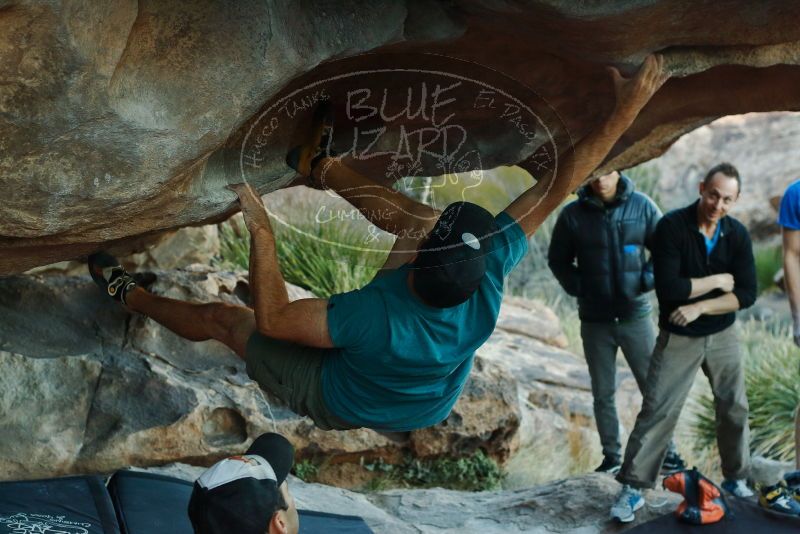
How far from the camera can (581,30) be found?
381cm

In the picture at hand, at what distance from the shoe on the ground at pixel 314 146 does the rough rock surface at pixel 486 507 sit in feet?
5.52

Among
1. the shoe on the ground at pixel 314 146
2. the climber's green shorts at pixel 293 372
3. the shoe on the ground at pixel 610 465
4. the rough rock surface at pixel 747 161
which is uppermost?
the rough rock surface at pixel 747 161

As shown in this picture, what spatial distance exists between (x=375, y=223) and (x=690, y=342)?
77.1 inches

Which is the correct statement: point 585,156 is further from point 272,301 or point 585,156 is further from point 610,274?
point 610,274

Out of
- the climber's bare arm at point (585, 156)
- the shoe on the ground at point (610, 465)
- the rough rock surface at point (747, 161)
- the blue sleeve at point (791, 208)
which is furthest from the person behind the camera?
the rough rock surface at point (747, 161)

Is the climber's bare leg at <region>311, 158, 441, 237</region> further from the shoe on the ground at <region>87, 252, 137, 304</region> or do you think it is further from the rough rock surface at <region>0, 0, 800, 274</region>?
the shoe on the ground at <region>87, 252, 137, 304</region>

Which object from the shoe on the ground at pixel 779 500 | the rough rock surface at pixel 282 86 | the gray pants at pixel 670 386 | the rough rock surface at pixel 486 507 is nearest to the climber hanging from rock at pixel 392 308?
the rough rock surface at pixel 282 86

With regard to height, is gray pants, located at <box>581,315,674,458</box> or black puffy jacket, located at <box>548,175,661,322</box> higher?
black puffy jacket, located at <box>548,175,661,322</box>

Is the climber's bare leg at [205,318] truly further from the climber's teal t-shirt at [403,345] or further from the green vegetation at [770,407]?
the green vegetation at [770,407]

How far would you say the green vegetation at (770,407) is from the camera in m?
7.41

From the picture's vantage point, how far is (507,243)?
12.5ft

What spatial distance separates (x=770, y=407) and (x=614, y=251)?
102 inches

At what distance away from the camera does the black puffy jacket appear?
5.86 m

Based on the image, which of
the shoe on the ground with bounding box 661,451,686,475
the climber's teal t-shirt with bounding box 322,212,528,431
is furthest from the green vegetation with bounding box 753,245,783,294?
the climber's teal t-shirt with bounding box 322,212,528,431
